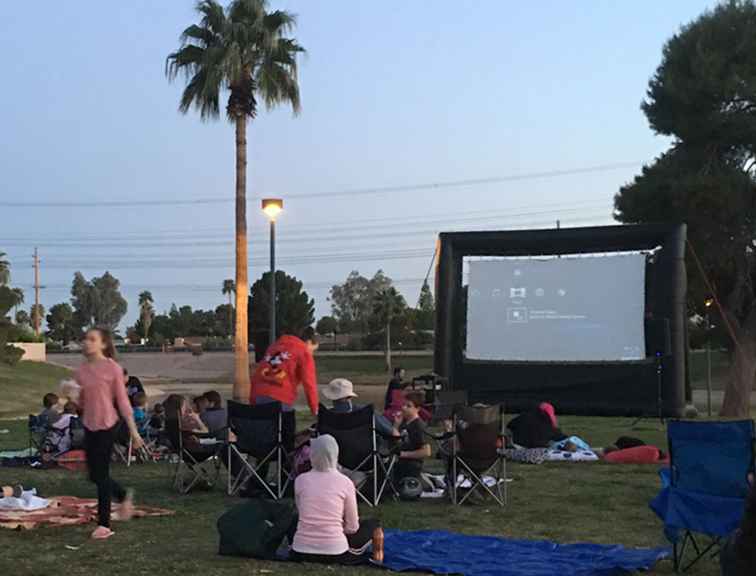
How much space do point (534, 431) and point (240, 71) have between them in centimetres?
1203

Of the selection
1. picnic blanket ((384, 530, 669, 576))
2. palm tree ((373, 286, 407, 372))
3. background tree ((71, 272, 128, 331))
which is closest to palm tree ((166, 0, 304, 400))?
picnic blanket ((384, 530, 669, 576))

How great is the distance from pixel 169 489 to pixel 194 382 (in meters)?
27.1

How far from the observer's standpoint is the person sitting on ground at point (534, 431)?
1084 centimetres

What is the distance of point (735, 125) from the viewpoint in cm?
2036

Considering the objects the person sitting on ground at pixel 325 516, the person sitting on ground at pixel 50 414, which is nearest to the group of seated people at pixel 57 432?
the person sitting on ground at pixel 50 414

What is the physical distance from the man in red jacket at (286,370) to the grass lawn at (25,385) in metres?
13.4

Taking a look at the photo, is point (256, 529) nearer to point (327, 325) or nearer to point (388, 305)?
point (388, 305)

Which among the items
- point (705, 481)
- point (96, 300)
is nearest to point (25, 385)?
point (705, 481)

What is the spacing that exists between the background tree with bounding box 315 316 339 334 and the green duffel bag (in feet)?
255

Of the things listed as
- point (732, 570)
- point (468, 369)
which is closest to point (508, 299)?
point (468, 369)

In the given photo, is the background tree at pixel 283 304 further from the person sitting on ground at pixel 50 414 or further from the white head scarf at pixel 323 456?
the white head scarf at pixel 323 456

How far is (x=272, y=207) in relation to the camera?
562 inches

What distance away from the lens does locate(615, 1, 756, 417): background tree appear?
65.9 ft

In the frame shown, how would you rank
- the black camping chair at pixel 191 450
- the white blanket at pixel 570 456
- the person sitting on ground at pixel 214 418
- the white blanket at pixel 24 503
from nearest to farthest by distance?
1. the white blanket at pixel 24 503
2. the black camping chair at pixel 191 450
3. the person sitting on ground at pixel 214 418
4. the white blanket at pixel 570 456
